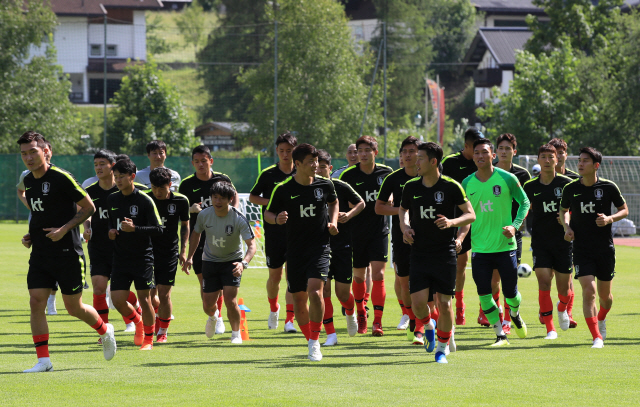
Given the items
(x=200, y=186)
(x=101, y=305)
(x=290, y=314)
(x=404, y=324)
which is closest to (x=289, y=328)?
(x=290, y=314)

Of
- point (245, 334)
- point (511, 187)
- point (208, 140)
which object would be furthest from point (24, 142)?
point (208, 140)

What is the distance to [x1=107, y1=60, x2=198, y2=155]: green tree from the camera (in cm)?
3941

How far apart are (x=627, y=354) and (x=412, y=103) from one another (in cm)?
6520

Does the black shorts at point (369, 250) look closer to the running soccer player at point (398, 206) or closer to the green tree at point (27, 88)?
the running soccer player at point (398, 206)

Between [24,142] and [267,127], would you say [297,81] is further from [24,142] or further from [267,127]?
[24,142]

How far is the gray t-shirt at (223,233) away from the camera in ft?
29.8

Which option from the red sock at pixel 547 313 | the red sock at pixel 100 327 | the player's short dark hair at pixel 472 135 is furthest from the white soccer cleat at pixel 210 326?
the red sock at pixel 547 313

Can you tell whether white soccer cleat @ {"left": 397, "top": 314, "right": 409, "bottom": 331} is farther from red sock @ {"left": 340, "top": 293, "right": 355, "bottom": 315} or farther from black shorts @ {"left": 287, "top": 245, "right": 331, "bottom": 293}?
black shorts @ {"left": 287, "top": 245, "right": 331, "bottom": 293}

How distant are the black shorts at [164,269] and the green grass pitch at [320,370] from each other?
71 centimetres

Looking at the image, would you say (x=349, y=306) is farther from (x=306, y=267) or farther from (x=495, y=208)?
(x=495, y=208)

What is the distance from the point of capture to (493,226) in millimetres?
8898

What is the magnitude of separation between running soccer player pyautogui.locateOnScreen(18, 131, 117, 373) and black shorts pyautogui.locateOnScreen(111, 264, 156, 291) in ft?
3.53

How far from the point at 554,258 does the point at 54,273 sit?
18.6ft

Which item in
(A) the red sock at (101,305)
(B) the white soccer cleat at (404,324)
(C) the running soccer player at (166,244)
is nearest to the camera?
(C) the running soccer player at (166,244)
